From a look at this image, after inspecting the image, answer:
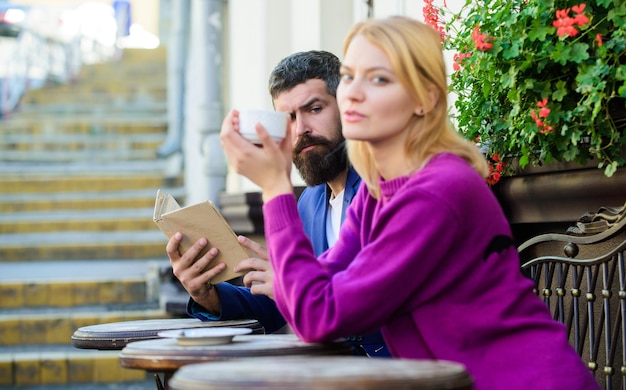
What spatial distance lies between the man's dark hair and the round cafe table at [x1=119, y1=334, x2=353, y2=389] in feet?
3.83

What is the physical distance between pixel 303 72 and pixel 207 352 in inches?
52.5

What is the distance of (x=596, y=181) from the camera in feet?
9.16

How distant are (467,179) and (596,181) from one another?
38.2 inches

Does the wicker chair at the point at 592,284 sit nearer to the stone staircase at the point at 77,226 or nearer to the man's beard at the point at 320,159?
A: the man's beard at the point at 320,159

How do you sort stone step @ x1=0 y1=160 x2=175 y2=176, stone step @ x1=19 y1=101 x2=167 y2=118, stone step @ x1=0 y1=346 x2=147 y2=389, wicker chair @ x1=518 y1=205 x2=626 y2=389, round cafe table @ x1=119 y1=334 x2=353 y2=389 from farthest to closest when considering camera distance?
stone step @ x1=19 y1=101 x2=167 y2=118 → stone step @ x1=0 y1=160 x2=175 y2=176 → stone step @ x1=0 y1=346 x2=147 y2=389 → wicker chair @ x1=518 y1=205 x2=626 y2=389 → round cafe table @ x1=119 y1=334 x2=353 y2=389

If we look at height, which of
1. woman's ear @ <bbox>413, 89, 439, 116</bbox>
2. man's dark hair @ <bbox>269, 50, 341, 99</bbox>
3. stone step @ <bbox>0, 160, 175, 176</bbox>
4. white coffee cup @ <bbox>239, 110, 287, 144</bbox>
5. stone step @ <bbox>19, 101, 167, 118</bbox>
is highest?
man's dark hair @ <bbox>269, 50, 341, 99</bbox>

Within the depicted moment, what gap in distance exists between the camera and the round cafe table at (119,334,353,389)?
198 centimetres

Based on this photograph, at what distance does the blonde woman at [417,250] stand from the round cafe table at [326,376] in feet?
0.73

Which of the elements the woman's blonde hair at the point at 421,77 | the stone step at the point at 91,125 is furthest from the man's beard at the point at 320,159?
the stone step at the point at 91,125

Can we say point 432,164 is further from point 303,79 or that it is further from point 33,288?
point 33,288

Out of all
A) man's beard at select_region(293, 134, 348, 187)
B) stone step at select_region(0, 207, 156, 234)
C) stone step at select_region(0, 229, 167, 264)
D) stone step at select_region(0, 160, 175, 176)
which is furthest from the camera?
stone step at select_region(0, 160, 175, 176)

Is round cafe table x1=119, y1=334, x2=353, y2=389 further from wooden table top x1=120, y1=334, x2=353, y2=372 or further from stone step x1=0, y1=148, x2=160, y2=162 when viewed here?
stone step x1=0, y1=148, x2=160, y2=162

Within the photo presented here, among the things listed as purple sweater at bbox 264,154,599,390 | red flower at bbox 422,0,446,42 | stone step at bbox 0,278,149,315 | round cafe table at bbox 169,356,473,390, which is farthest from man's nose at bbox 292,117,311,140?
stone step at bbox 0,278,149,315

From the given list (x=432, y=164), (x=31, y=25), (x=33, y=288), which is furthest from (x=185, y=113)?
(x=31, y=25)
